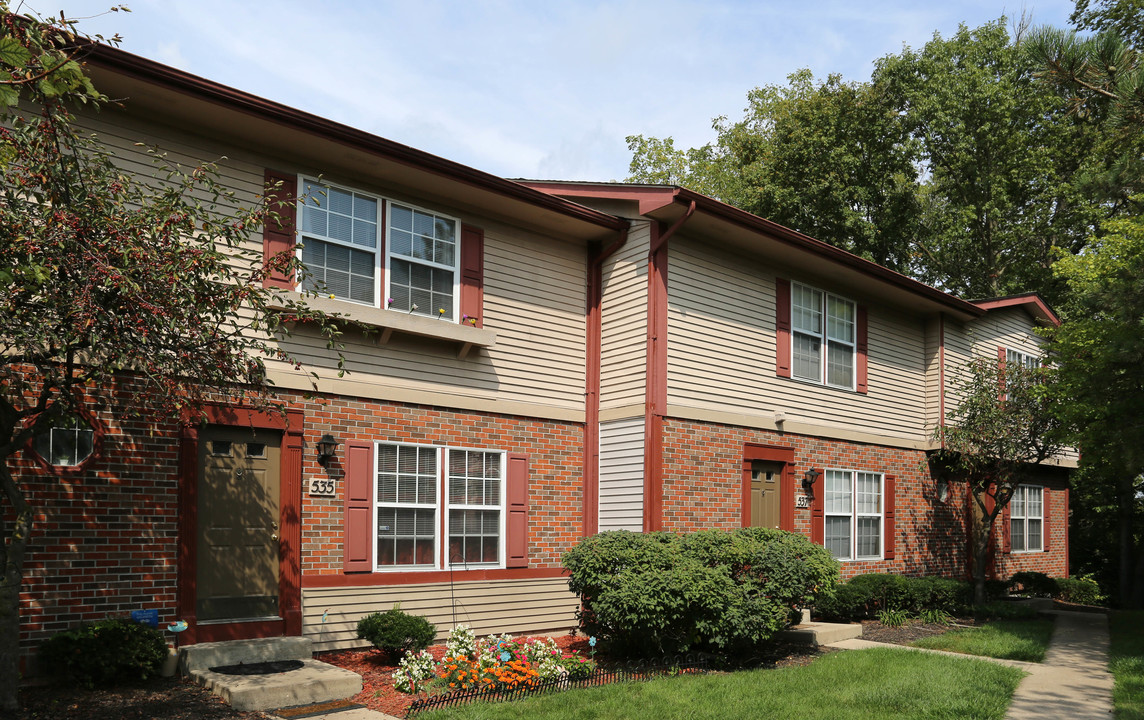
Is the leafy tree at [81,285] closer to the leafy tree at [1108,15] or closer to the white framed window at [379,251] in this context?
the white framed window at [379,251]

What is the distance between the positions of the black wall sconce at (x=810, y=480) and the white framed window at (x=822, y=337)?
1.46 meters

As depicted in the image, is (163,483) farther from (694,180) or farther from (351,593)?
(694,180)

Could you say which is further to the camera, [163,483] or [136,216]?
[163,483]

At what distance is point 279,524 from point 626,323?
5.09 metres

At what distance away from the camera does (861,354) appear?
49.5 ft

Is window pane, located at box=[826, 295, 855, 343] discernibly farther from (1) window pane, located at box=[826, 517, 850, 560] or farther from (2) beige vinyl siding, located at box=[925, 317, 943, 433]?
(1) window pane, located at box=[826, 517, 850, 560]

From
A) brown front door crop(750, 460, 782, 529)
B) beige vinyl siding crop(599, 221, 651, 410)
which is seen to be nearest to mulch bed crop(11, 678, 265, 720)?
beige vinyl siding crop(599, 221, 651, 410)

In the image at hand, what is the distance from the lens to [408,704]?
7.36 meters

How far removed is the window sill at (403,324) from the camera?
368 inches


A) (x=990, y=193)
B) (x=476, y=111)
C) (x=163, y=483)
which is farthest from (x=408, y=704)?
(x=990, y=193)

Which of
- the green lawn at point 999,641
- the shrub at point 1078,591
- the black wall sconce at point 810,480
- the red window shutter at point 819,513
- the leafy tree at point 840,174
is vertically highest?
the leafy tree at point 840,174

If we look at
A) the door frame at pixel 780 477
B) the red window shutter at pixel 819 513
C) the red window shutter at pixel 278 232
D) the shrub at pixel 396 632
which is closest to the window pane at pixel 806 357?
the red window shutter at pixel 819 513

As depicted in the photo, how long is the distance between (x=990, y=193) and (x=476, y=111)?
1617 centimetres

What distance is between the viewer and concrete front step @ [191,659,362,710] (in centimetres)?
709
